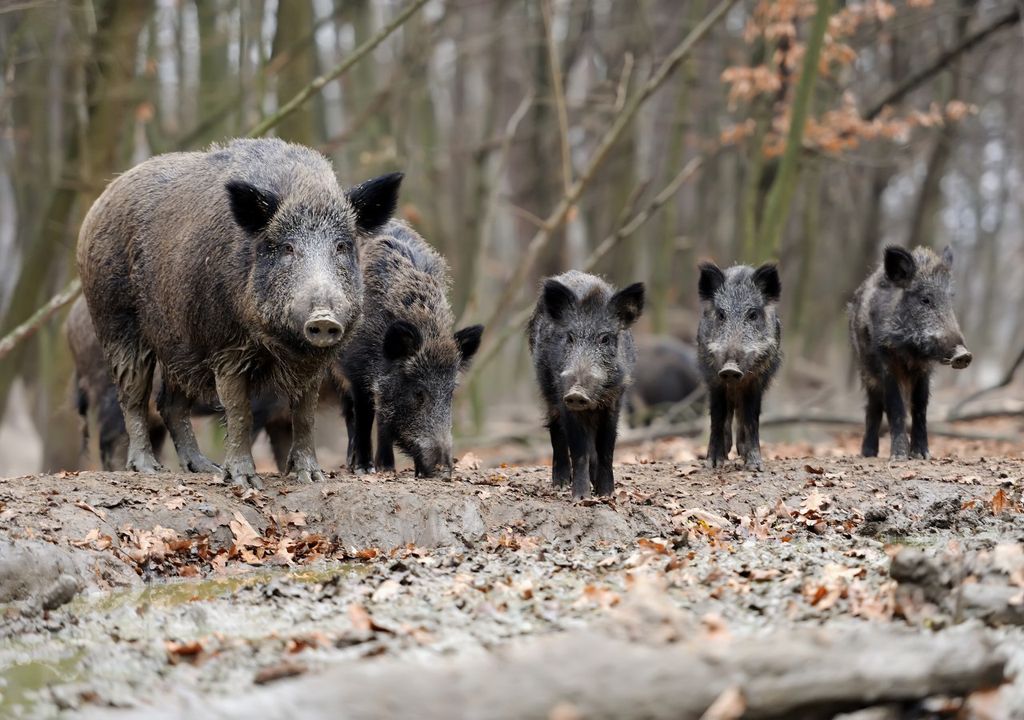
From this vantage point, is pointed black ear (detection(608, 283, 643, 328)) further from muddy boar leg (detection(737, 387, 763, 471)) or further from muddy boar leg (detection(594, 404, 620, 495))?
muddy boar leg (detection(737, 387, 763, 471))

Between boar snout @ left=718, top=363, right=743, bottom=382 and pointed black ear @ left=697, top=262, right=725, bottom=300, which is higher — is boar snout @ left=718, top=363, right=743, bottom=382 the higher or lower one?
the lower one

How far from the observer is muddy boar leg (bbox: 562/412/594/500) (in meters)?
8.48

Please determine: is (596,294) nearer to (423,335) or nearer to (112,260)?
(423,335)

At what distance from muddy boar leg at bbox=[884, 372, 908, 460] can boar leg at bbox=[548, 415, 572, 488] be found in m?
2.96

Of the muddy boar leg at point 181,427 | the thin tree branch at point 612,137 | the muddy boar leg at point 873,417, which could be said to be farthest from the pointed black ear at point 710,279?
the muddy boar leg at point 181,427

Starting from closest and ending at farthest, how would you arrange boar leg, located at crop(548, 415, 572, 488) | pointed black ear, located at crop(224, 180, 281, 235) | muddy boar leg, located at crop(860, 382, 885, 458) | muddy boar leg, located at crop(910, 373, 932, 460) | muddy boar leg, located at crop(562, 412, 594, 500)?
pointed black ear, located at crop(224, 180, 281, 235) → muddy boar leg, located at crop(562, 412, 594, 500) → boar leg, located at crop(548, 415, 572, 488) → muddy boar leg, located at crop(910, 373, 932, 460) → muddy boar leg, located at crop(860, 382, 885, 458)

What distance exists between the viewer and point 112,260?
31.1 feet

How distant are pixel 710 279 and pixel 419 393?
8.37 ft

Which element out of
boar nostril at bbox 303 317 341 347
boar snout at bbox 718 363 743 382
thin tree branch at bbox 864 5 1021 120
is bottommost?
boar snout at bbox 718 363 743 382

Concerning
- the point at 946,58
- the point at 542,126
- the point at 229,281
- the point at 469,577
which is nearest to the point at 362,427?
the point at 229,281

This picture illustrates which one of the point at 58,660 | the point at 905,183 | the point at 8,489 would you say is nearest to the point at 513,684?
the point at 58,660

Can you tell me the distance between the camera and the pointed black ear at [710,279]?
10016 millimetres

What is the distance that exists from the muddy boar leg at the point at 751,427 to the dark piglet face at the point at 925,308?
63.0 inches

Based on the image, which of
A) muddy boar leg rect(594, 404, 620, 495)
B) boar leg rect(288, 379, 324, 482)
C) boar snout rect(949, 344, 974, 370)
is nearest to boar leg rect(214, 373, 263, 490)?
boar leg rect(288, 379, 324, 482)
